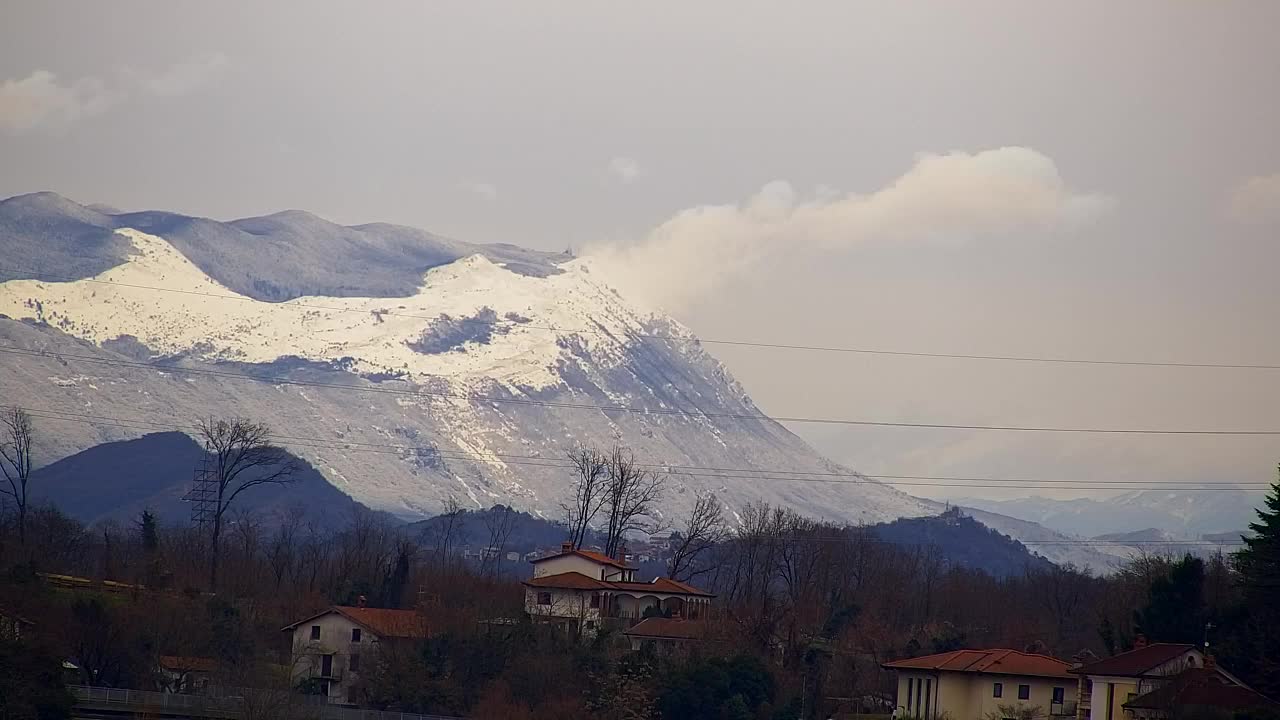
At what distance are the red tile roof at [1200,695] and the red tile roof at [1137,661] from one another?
1315 millimetres

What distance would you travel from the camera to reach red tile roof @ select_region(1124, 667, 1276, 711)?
6147 cm

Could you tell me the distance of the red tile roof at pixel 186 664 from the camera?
3386 inches

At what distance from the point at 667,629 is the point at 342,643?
1723 centimetres

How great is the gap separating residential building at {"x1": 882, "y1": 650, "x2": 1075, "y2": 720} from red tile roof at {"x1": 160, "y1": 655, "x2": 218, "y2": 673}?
33349mm

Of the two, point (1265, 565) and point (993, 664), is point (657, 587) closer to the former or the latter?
point (993, 664)

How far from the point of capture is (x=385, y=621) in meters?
95.5

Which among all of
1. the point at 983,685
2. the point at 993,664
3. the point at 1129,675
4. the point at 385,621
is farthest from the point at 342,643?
the point at 1129,675

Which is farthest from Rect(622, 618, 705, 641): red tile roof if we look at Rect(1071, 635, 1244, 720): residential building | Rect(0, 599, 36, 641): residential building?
Rect(0, 599, 36, 641): residential building

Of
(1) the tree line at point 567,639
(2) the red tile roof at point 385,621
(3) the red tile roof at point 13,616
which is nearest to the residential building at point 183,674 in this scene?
(1) the tree line at point 567,639

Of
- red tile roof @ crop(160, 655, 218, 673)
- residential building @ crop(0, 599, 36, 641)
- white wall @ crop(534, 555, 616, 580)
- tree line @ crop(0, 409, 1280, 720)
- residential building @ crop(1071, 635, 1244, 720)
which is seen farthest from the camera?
white wall @ crop(534, 555, 616, 580)

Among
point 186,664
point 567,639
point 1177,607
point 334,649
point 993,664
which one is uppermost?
point 1177,607

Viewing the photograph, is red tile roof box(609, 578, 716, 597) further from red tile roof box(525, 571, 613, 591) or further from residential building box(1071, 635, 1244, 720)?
residential building box(1071, 635, 1244, 720)

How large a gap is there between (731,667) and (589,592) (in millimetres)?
19623

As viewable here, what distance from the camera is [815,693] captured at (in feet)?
282
